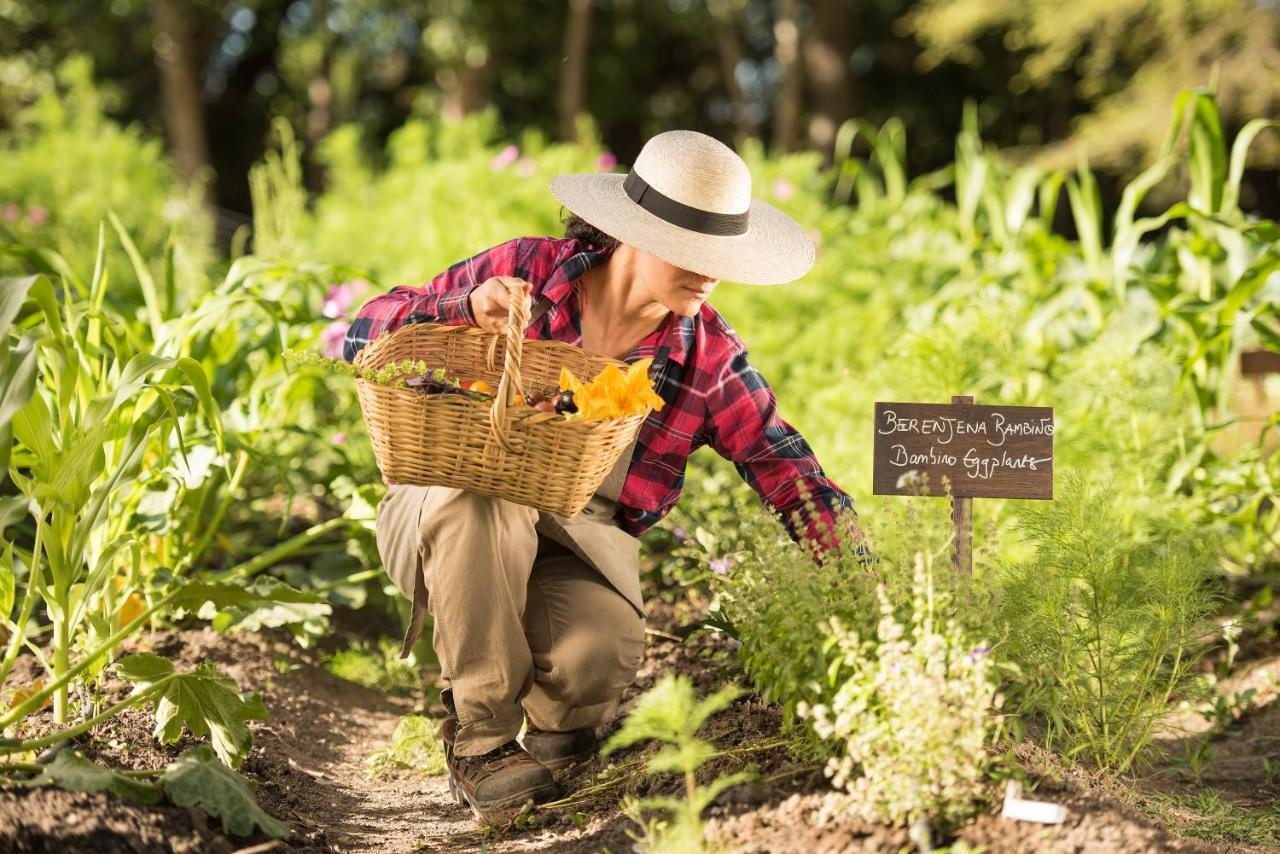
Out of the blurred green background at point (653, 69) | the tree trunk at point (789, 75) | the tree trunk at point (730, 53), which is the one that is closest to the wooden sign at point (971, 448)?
the blurred green background at point (653, 69)

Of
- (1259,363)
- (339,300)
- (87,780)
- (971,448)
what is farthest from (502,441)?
(1259,363)

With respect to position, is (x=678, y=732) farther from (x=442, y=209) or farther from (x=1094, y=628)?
(x=442, y=209)

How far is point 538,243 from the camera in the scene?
239 cm

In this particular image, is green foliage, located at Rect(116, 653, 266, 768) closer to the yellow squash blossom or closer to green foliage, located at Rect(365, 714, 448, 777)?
green foliage, located at Rect(365, 714, 448, 777)

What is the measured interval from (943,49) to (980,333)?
7.96 meters

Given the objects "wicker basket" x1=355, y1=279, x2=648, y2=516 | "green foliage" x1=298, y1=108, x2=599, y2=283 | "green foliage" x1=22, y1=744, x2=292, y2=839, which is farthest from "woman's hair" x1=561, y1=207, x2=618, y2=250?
"green foliage" x1=298, y1=108, x2=599, y2=283

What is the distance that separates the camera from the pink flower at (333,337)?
335 cm

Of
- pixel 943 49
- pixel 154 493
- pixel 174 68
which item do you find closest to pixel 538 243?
pixel 154 493

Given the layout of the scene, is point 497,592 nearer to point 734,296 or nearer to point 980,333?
point 980,333

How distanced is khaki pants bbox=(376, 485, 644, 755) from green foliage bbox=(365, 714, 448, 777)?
0.30 meters

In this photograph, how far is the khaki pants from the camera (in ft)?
6.81

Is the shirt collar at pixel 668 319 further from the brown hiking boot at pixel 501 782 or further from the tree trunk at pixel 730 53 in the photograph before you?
the tree trunk at pixel 730 53

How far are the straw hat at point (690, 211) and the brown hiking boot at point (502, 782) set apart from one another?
0.91 meters

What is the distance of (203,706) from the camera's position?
1.96m
